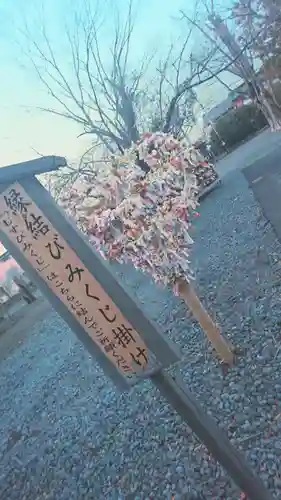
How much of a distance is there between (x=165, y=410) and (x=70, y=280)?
8.25ft

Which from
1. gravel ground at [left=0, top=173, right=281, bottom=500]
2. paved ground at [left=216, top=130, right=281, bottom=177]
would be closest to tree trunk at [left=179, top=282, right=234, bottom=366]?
gravel ground at [left=0, top=173, right=281, bottom=500]

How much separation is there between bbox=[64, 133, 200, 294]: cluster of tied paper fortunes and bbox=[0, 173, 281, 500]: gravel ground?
1244mm

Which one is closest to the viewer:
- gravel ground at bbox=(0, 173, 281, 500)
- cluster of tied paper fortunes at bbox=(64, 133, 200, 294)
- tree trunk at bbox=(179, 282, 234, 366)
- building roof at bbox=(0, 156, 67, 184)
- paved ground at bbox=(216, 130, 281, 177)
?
building roof at bbox=(0, 156, 67, 184)

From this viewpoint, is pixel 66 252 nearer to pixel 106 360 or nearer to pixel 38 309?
pixel 106 360

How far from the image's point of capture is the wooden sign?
232 centimetres

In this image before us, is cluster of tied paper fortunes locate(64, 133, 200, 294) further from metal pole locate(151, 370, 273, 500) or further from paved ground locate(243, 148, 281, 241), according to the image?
paved ground locate(243, 148, 281, 241)

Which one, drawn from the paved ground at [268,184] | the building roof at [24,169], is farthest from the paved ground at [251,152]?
the building roof at [24,169]

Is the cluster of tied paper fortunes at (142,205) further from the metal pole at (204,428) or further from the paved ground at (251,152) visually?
the paved ground at (251,152)

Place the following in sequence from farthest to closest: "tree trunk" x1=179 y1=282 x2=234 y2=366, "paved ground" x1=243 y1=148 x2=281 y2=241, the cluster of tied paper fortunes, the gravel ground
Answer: "paved ground" x1=243 y1=148 x2=281 y2=241 → "tree trunk" x1=179 y1=282 x2=234 y2=366 → the cluster of tied paper fortunes → the gravel ground

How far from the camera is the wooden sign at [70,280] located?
232 cm

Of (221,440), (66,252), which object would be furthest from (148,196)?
(221,440)

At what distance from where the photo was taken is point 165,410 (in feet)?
14.1

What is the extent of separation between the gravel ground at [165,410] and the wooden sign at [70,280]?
237 mm

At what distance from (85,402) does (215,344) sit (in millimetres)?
2265
